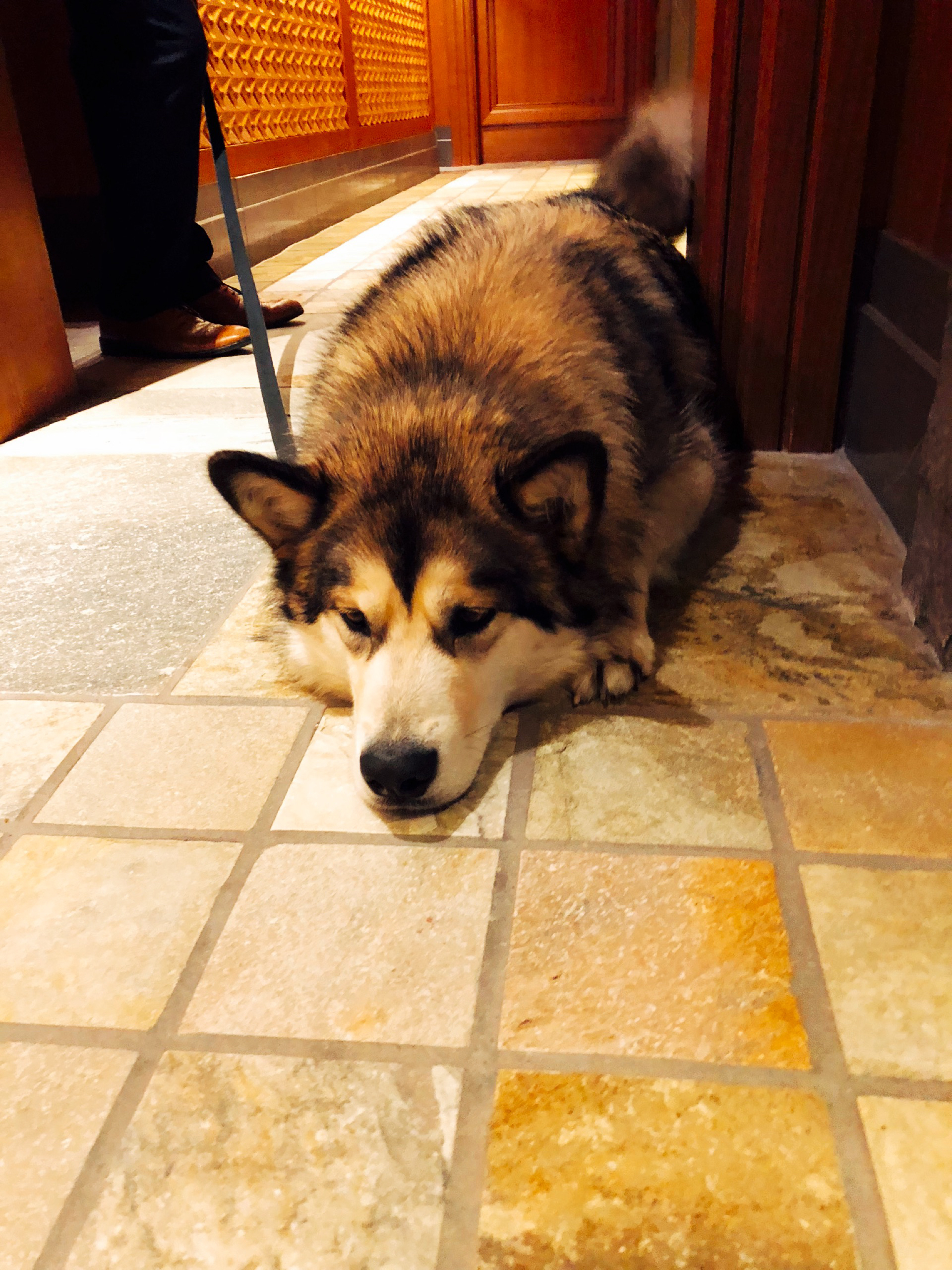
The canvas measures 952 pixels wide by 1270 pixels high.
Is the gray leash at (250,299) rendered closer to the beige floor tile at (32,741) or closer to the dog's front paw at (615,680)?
the beige floor tile at (32,741)

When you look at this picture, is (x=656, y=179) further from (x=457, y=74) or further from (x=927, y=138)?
(x=457, y=74)

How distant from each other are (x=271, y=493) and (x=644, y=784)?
2.60 feet

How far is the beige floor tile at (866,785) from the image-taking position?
51.6 inches

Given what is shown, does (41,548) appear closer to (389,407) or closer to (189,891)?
(389,407)

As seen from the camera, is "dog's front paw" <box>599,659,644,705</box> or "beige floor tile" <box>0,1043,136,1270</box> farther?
"dog's front paw" <box>599,659,644,705</box>

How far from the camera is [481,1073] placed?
103 cm

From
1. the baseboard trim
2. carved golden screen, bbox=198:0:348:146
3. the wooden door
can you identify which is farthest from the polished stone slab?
the wooden door

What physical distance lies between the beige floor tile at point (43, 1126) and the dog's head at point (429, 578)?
51cm

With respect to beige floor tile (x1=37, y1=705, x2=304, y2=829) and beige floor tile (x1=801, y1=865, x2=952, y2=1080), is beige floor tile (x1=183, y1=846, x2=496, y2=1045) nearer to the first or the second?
beige floor tile (x1=37, y1=705, x2=304, y2=829)

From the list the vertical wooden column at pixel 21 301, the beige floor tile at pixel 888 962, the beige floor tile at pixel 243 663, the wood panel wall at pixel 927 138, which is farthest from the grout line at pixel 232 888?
the vertical wooden column at pixel 21 301

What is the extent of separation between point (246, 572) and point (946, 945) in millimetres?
1673

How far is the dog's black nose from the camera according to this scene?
131 centimetres

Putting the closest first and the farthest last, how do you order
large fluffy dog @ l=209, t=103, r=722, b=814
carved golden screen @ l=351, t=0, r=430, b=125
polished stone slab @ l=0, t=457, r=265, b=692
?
large fluffy dog @ l=209, t=103, r=722, b=814 → polished stone slab @ l=0, t=457, r=265, b=692 → carved golden screen @ l=351, t=0, r=430, b=125

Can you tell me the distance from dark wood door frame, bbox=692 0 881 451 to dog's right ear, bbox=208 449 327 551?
1.58 metres
